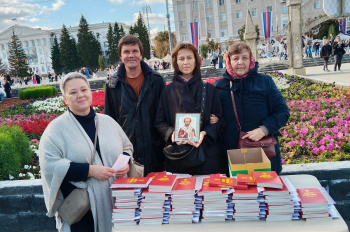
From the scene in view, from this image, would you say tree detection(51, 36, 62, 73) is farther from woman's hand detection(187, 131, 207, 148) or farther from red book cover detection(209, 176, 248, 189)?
Answer: red book cover detection(209, 176, 248, 189)

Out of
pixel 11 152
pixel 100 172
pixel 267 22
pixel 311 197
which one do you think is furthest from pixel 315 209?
pixel 267 22

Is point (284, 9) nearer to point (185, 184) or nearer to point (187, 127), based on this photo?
point (187, 127)

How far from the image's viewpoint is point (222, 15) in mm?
57469

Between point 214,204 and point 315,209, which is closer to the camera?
point 315,209

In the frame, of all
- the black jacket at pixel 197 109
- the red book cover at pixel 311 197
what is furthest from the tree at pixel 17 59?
the red book cover at pixel 311 197

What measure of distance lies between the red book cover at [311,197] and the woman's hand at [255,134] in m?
0.74

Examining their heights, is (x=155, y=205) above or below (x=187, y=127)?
below

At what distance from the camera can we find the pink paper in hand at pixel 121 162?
2393mm

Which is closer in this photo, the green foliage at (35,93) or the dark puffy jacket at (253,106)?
the dark puffy jacket at (253,106)

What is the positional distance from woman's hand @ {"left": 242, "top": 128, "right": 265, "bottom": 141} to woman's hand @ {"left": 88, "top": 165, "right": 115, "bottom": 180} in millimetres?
1325

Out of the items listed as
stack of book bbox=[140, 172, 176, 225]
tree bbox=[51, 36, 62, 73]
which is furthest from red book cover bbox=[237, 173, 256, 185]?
tree bbox=[51, 36, 62, 73]

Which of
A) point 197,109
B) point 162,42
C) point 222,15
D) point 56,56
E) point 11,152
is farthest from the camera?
point 56,56

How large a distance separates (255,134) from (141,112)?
1.24 meters

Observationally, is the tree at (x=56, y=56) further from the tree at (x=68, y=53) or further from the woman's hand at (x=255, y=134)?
the woman's hand at (x=255, y=134)
